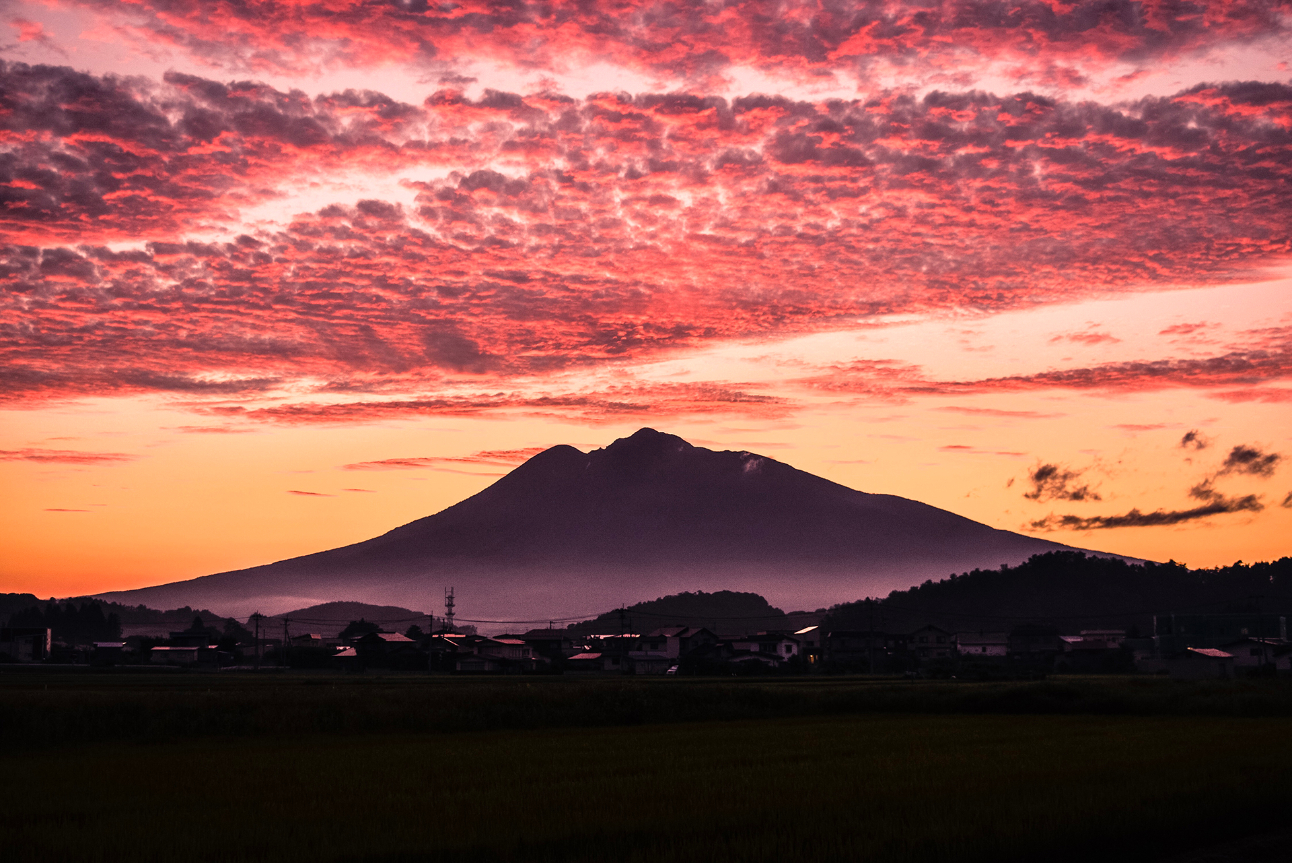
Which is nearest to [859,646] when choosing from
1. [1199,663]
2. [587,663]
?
[587,663]

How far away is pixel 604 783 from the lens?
69.4ft

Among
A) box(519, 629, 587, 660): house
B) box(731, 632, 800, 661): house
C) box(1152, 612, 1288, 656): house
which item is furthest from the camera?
box(1152, 612, 1288, 656): house

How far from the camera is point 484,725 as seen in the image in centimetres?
3775

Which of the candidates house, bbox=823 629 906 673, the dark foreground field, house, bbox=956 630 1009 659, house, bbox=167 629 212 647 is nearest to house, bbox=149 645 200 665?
house, bbox=167 629 212 647

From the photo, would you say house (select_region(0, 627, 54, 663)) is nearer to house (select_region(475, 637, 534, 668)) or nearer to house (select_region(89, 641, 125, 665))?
house (select_region(89, 641, 125, 665))

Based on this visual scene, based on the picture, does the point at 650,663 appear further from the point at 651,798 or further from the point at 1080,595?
the point at 1080,595

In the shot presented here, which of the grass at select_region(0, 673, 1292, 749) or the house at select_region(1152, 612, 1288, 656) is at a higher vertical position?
the grass at select_region(0, 673, 1292, 749)

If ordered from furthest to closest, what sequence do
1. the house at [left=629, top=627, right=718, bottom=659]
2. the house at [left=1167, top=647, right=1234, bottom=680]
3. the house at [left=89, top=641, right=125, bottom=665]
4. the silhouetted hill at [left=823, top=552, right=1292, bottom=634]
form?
the silhouetted hill at [left=823, top=552, right=1292, bottom=634], the house at [left=629, top=627, right=718, bottom=659], the house at [left=89, top=641, right=125, bottom=665], the house at [left=1167, top=647, right=1234, bottom=680]

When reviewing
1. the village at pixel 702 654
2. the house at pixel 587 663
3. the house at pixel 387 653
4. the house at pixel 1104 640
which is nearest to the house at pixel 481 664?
the village at pixel 702 654

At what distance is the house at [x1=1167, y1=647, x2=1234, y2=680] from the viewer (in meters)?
92.8

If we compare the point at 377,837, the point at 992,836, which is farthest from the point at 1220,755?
the point at 377,837

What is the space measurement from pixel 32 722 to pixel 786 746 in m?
21.6

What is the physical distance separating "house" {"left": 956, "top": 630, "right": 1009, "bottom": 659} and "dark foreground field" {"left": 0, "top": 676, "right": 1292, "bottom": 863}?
267 feet

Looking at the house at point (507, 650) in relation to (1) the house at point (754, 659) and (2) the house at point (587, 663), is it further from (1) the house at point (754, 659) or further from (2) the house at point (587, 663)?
(1) the house at point (754, 659)
